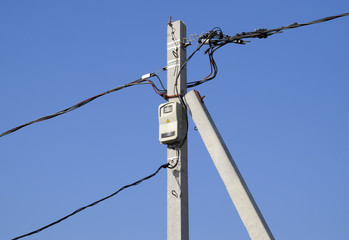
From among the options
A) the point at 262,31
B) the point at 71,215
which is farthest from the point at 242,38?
the point at 71,215

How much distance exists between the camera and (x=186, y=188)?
801 centimetres

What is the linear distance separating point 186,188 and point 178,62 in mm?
1940

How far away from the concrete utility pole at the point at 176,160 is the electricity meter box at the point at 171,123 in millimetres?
125

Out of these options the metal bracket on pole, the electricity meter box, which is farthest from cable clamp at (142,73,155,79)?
the metal bracket on pole

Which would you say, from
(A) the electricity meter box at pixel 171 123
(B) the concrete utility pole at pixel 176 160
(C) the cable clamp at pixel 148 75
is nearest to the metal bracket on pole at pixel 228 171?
(A) the electricity meter box at pixel 171 123

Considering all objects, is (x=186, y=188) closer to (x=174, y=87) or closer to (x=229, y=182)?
(x=229, y=182)

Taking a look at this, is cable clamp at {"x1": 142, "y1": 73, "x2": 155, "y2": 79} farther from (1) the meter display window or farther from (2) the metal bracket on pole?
(2) the metal bracket on pole

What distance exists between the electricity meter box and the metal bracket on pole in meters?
0.20

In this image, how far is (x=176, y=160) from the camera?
8133mm

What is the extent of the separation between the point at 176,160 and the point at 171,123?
57 centimetres

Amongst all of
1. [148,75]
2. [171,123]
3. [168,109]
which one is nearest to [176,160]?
[171,123]

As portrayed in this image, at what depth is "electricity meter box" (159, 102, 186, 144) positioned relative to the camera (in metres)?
8.24

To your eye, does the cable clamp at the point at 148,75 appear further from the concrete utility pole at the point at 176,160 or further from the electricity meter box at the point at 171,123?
the electricity meter box at the point at 171,123

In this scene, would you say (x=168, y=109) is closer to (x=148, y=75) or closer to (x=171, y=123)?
(x=171, y=123)
